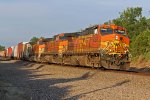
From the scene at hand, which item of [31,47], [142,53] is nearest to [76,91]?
[142,53]

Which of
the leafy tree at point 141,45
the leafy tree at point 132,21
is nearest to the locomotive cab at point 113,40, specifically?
the leafy tree at point 141,45

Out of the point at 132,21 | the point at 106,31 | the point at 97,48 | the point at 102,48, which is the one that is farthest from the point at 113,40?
the point at 132,21

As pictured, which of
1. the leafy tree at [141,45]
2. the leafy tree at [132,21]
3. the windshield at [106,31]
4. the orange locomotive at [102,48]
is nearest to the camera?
the orange locomotive at [102,48]

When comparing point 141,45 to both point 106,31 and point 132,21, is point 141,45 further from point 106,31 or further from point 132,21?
point 132,21

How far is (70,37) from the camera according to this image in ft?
105

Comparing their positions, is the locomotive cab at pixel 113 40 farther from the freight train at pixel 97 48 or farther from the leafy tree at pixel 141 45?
the leafy tree at pixel 141 45

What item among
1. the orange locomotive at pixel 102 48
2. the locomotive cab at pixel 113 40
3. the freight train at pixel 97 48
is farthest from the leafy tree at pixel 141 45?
the locomotive cab at pixel 113 40

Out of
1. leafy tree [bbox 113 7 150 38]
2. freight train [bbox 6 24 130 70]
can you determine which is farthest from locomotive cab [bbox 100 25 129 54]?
leafy tree [bbox 113 7 150 38]

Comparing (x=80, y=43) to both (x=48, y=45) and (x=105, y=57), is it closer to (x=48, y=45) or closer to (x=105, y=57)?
(x=105, y=57)

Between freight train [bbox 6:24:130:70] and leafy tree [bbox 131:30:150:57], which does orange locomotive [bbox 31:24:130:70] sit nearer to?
freight train [bbox 6:24:130:70]

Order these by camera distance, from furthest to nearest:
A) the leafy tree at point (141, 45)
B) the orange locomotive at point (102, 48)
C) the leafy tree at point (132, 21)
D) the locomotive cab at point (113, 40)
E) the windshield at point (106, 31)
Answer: the leafy tree at point (132, 21)
the leafy tree at point (141, 45)
the windshield at point (106, 31)
the locomotive cab at point (113, 40)
the orange locomotive at point (102, 48)

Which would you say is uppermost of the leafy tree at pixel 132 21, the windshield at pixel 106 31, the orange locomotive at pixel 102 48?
the leafy tree at pixel 132 21

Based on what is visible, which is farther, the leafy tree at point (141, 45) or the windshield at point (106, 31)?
the leafy tree at point (141, 45)

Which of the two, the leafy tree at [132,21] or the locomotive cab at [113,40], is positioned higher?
the leafy tree at [132,21]
